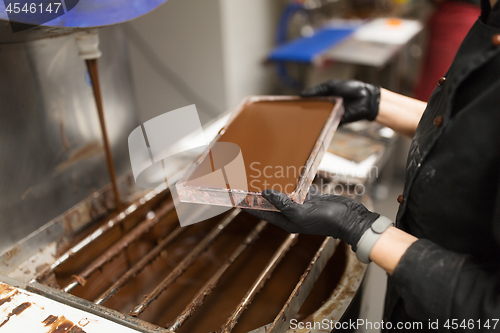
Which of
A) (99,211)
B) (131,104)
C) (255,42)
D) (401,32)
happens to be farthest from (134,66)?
(401,32)

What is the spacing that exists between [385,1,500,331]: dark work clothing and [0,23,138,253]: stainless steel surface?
3.52ft

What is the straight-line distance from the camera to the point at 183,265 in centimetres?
102

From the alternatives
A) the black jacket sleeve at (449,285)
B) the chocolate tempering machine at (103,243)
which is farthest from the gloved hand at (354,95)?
the black jacket sleeve at (449,285)

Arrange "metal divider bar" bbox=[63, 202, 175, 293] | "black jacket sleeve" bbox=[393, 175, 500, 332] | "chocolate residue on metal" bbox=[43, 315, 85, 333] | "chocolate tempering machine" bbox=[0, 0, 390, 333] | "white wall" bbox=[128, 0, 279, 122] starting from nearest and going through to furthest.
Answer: "black jacket sleeve" bbox=[393, 175, 500, 332] → "chocolate residue on metal" bbox=[43, 315, 85, 333] → "chocolate tempering machine" bbox=[0, 0, 390, 333] → "metal divider bar" bbox=[63, 202, 175, 293] → "white wall" bbox=[128, 0, 279, 122]

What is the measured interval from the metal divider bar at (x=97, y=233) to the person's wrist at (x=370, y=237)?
0.76m

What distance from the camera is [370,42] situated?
2939 mm

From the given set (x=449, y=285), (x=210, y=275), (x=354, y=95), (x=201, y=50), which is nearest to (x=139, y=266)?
(x=210, y=275)

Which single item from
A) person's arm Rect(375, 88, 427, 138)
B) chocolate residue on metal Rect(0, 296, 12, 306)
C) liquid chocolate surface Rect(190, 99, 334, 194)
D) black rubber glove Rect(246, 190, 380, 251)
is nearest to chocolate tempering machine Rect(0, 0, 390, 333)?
chocolate residue on metal Rect(0, 296, 12, 306)

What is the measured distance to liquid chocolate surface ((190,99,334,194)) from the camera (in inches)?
36.1

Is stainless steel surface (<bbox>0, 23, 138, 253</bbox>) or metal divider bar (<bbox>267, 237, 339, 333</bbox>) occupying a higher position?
stainless steel surface (<bbox>0, 23, 138, 253</bbox>)

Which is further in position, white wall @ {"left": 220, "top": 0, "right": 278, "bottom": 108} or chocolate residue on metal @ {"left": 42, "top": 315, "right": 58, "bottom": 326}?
white wall @ {"left": 220, "top": 0, "right": 278, "bottom": 108}

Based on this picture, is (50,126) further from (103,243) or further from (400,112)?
(400,112)

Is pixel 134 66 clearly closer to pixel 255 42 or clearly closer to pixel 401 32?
pixel 255 42

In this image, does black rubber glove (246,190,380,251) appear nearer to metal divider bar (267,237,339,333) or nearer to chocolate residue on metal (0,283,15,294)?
metal divider bar (267,237,339,333)
